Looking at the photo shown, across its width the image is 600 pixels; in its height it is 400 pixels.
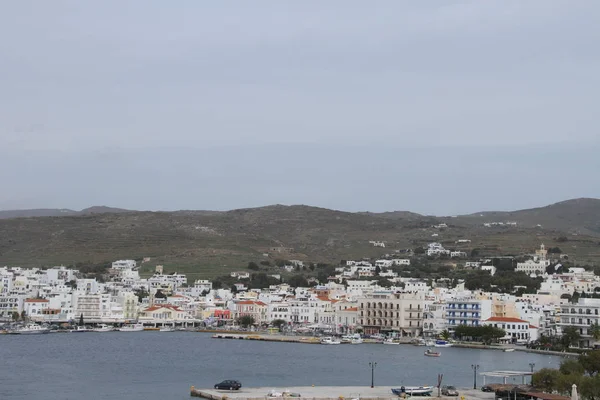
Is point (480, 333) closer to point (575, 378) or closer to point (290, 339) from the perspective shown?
point (290, 339)

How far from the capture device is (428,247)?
149 meters

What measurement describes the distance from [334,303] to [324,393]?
5553cm

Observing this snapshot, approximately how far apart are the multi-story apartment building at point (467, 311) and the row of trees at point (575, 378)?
38.7m

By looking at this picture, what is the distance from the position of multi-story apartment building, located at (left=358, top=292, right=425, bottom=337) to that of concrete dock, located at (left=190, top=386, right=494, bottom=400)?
4306 cm

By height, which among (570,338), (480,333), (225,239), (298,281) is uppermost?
(225,239)

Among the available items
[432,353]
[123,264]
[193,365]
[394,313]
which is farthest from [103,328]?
[193,365]

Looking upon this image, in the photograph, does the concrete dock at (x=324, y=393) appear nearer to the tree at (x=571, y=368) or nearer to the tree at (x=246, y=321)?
the tree at (x=571, y=368)

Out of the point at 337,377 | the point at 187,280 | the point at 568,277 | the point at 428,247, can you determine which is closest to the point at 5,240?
the point at 187,280

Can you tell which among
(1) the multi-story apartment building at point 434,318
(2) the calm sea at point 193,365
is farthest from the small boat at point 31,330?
(1) the multi-story apartment building at point 434,318

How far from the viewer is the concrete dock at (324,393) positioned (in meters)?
35.8

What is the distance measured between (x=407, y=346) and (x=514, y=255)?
62.3 m

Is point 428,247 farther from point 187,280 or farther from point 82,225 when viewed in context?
point 82,225

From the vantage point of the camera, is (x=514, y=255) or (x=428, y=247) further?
(x=428, y=247)

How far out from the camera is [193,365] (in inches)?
2079
